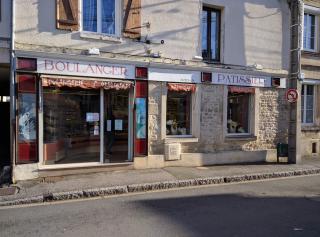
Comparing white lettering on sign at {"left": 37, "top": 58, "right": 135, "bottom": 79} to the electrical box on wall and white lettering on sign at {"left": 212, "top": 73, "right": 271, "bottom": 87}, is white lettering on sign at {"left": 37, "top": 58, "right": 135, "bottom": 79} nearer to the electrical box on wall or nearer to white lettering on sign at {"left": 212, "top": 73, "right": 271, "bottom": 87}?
the electrical box on wall

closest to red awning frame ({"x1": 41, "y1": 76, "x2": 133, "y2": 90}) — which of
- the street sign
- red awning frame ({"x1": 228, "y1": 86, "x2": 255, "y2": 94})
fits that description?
red awning frame ({"x1": 228, "y1": 86, "x2": 255, "y2": 94})

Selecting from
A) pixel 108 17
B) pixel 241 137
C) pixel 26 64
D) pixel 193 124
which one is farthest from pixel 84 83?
pixel 241 137

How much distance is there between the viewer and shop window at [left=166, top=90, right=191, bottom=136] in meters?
11.7

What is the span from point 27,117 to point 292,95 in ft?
28.2

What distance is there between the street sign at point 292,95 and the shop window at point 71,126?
6.57 m

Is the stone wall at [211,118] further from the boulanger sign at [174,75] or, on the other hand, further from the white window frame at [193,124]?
the boulanger sign at [174,75]

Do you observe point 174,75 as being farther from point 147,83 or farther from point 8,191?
point 8,191

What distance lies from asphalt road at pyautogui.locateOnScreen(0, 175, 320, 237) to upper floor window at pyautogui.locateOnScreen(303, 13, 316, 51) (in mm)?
7967

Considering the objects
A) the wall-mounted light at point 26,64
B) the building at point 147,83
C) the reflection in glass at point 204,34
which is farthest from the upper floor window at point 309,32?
the wall-mounted light at point 26,64

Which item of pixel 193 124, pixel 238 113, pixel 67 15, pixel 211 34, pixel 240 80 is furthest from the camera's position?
pixel 238 113

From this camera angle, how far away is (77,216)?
6531 mm

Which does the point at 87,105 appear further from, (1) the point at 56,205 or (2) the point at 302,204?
(2) the point at 302,204

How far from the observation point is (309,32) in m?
14.9

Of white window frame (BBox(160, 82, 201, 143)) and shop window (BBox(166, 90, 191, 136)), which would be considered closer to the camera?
white window frame (BBox(160, 82, 201, 143))
